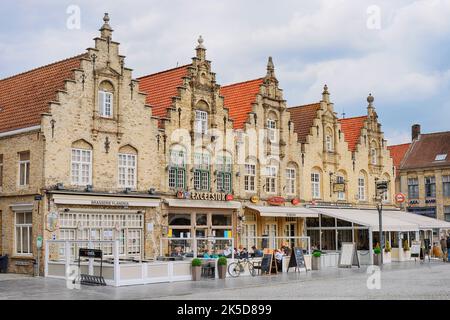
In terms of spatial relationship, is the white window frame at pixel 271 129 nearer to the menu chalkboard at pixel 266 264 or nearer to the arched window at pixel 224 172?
the arched window at pixel 224 172

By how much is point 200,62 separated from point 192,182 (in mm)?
6344

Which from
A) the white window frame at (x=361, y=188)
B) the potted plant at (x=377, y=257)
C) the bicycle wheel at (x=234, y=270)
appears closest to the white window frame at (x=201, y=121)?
the bicycle wheel at (x=234, y=270)

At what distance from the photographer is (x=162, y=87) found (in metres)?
36.6

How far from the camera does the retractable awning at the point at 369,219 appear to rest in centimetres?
3878

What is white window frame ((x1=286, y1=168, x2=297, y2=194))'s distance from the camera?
133 ft

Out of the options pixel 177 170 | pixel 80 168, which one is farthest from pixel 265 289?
pixel 177 170

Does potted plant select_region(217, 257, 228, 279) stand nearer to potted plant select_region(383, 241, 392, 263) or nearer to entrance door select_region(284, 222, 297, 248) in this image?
entrance door select_region(284, 222, 297, 248)

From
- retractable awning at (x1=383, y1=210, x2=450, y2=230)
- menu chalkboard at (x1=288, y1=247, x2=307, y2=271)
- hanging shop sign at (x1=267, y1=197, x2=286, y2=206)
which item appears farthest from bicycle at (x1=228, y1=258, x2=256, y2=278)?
retractable awning at (x1=383, y1=210, x2=450, y2=230)

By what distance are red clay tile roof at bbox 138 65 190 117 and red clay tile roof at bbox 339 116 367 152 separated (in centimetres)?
1569

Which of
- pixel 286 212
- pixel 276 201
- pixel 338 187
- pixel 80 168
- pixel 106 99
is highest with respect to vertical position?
pixel 106 99

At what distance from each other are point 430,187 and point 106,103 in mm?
37252

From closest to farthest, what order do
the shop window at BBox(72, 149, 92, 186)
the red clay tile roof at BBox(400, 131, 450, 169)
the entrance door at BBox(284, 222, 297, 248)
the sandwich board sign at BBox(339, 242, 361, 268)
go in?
the shop window at BBox(72, 149, 92, 186) < the sandwich board sign at BBox(339, 242, 361, 268) < the entrance door at BBox(284, 222, 297, 248) < the red clay tile roof at BBox(400, 131, 450, 169)

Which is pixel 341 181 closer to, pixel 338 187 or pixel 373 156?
pixel 338 187
